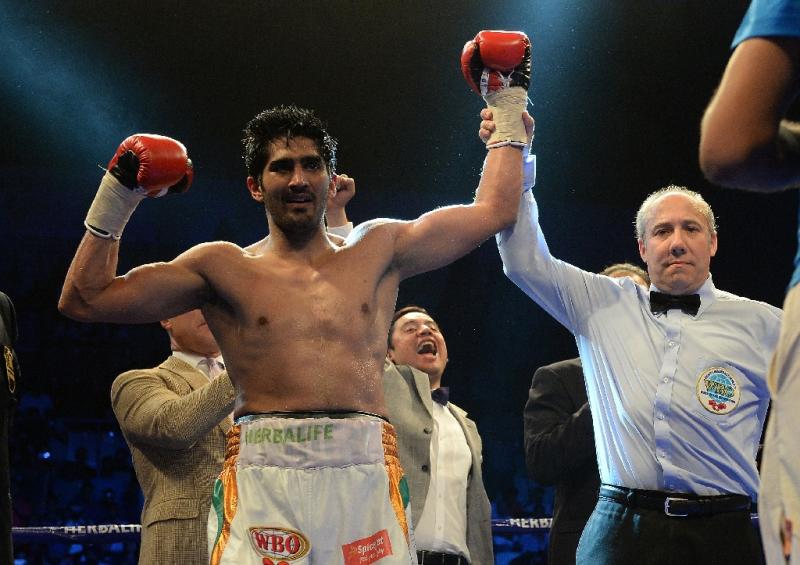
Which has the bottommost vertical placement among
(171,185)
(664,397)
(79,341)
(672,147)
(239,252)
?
(664,397)

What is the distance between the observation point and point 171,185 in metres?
1.92

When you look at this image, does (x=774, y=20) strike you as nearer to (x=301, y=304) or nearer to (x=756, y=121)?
(x=756, y=121)

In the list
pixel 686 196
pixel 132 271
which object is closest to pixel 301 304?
pixel 132 271

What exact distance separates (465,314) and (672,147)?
212 centimetres

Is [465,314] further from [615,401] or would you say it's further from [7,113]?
[615,401]

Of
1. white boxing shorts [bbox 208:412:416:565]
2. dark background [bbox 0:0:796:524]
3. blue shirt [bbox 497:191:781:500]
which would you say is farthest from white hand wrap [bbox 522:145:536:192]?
dark background [bbox 0:0:796:524]

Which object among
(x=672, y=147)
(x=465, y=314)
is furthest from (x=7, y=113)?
(x=672, y=147)

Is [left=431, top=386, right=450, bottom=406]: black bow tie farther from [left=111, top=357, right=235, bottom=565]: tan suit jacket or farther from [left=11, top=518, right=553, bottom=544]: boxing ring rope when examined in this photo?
[left=11, top=518, right=553, bottom=544]: boxing ring rope

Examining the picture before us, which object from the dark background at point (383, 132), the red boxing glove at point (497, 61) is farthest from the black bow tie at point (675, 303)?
the dark background at point (383, 132)

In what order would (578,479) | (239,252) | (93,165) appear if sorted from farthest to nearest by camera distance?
(93,165) < (578,479) < (239,252)

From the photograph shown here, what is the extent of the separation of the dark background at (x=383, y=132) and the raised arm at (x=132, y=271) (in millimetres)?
3699

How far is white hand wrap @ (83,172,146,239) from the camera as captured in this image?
1832mm

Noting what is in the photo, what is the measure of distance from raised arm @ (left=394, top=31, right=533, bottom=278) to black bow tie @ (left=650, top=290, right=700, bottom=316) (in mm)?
422

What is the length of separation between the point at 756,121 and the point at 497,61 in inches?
48.4
